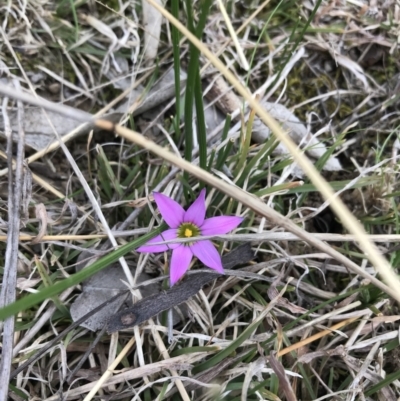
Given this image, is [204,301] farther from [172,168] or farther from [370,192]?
[370,192]

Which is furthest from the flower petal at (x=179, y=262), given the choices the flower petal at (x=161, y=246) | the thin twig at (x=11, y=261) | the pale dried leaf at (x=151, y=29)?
the pale dried leaf at (x=151, y=29)

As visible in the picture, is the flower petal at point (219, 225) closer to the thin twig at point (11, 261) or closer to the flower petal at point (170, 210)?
the flower petal at point (170, 210)

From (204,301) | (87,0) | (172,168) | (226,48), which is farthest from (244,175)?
(87,0)

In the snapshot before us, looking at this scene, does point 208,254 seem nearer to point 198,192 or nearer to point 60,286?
point 198,192

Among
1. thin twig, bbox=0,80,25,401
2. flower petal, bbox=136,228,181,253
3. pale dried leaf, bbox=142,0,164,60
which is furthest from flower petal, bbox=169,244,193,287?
pale dried leaf, bbox=142,0,164,60

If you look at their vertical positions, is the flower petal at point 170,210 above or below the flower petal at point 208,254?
above

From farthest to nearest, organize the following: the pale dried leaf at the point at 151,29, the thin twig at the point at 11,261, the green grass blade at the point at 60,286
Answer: the pale dried leaf at the point at 151,29 < the thin twig at the point at 11,261 < the green grass blade at the point at 60,286

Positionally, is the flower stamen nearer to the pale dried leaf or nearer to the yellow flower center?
the yellow flower center
